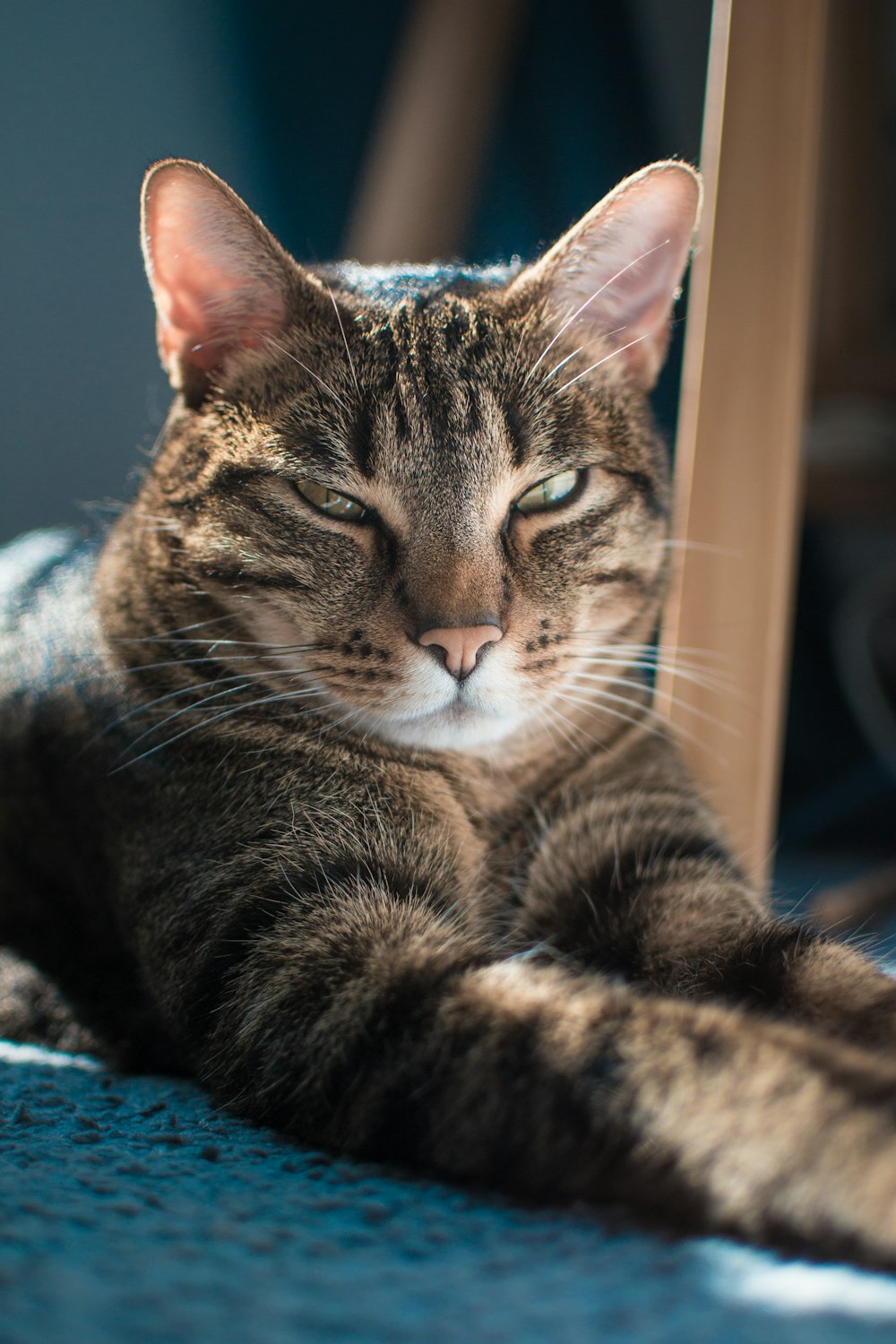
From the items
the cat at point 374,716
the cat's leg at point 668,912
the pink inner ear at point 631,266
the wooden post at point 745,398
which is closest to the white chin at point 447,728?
the cat at point 374,716

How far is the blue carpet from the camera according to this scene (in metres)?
0.39

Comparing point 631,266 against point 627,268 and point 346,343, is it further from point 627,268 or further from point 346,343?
point 346,343

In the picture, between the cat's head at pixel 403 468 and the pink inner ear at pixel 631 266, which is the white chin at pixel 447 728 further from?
the pink inner ear at pixel 631 266

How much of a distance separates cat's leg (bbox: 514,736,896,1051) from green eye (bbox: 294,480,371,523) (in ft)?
1.13

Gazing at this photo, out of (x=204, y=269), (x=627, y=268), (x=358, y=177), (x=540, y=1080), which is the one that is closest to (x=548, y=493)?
(x=627, y=268)

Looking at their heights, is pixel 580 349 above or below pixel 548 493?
above

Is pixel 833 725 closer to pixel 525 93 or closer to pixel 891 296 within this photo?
pixel 891 296

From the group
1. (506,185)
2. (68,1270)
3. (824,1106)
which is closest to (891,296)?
(506,185)

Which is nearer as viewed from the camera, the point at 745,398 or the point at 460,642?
the point at 460,642

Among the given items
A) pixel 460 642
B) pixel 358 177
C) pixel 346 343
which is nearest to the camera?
pixel 460 642

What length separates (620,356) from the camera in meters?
1.01

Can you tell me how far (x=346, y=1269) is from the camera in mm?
440

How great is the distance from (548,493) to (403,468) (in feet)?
0.48

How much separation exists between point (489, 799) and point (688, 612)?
0.36 metres
